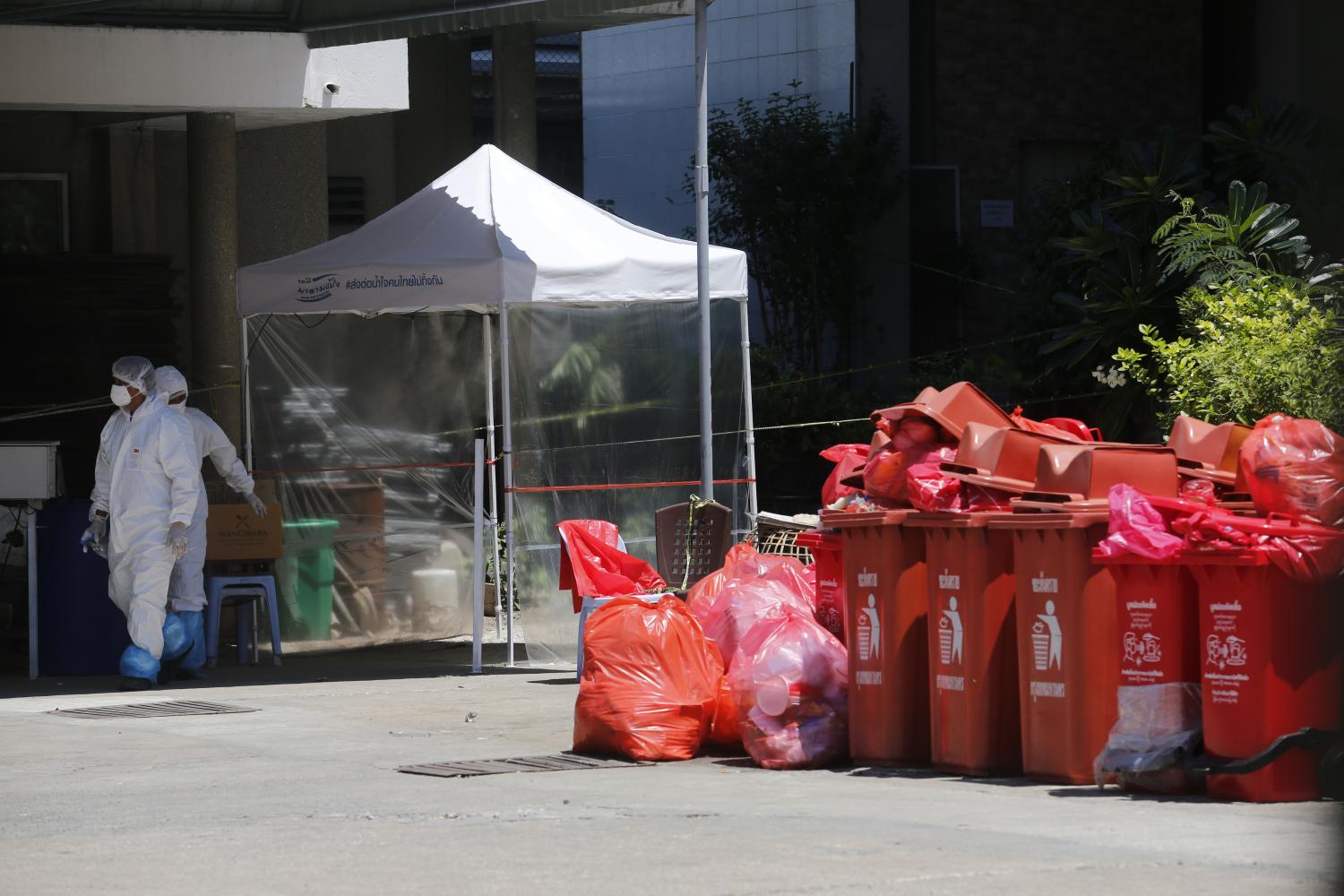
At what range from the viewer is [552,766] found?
7676mm

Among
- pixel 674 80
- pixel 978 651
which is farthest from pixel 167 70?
pixel 674 80

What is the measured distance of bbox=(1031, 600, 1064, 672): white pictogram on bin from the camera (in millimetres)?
6719

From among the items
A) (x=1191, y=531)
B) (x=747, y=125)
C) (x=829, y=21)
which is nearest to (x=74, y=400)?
(x=747, y=125)

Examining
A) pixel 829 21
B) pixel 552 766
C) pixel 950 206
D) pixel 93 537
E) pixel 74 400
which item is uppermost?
pixel 829 21

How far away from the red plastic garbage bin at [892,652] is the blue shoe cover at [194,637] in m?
5.04

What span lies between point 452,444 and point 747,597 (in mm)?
5076

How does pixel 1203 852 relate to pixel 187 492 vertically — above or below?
below

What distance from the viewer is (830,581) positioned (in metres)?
8.27

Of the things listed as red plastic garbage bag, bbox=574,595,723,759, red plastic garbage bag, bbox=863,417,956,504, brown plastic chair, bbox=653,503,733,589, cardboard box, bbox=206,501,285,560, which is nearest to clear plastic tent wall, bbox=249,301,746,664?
cardboard box, bbox=206,501,285,560

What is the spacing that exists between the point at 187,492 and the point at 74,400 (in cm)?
380

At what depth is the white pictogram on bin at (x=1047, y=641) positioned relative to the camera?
672 centimetres

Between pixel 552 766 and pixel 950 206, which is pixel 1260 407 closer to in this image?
pixel 552 766

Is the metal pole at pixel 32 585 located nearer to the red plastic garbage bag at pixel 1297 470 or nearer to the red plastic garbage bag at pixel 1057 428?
the red plastic garbage bag at pixel 1057 428

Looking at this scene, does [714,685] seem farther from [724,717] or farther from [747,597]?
[747,597]
